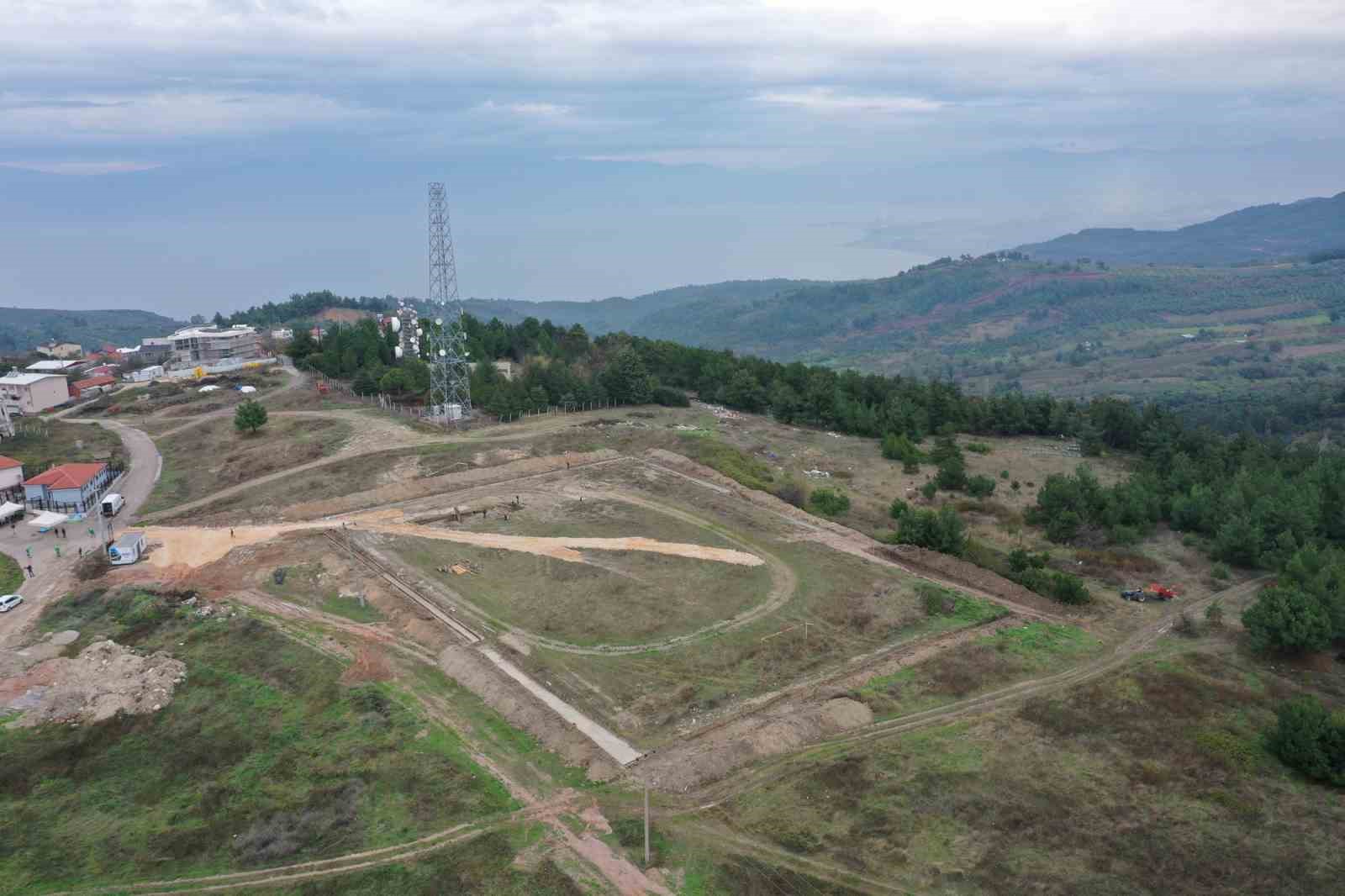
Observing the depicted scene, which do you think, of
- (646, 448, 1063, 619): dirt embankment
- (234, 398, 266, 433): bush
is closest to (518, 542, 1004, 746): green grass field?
(646, 448, 1063, 619): dirt embankment

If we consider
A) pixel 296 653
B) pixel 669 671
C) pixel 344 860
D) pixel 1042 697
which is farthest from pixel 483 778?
pixel 1042 697

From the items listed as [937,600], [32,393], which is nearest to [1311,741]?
[937,600]

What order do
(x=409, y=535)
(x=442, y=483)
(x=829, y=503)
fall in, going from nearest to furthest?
1. (x=409, y=535)
2. (x=829, y=503)
3. (x=442, y=483)

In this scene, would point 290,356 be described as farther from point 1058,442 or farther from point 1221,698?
point 1221,698

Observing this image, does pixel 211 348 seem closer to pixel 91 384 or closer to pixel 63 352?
pixel 91 384

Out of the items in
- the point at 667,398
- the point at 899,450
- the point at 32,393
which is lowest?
the point at 899,450

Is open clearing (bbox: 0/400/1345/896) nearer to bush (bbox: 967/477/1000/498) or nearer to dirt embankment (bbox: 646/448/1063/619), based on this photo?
dirt embankment (bbox: 646/448/1063/619)
